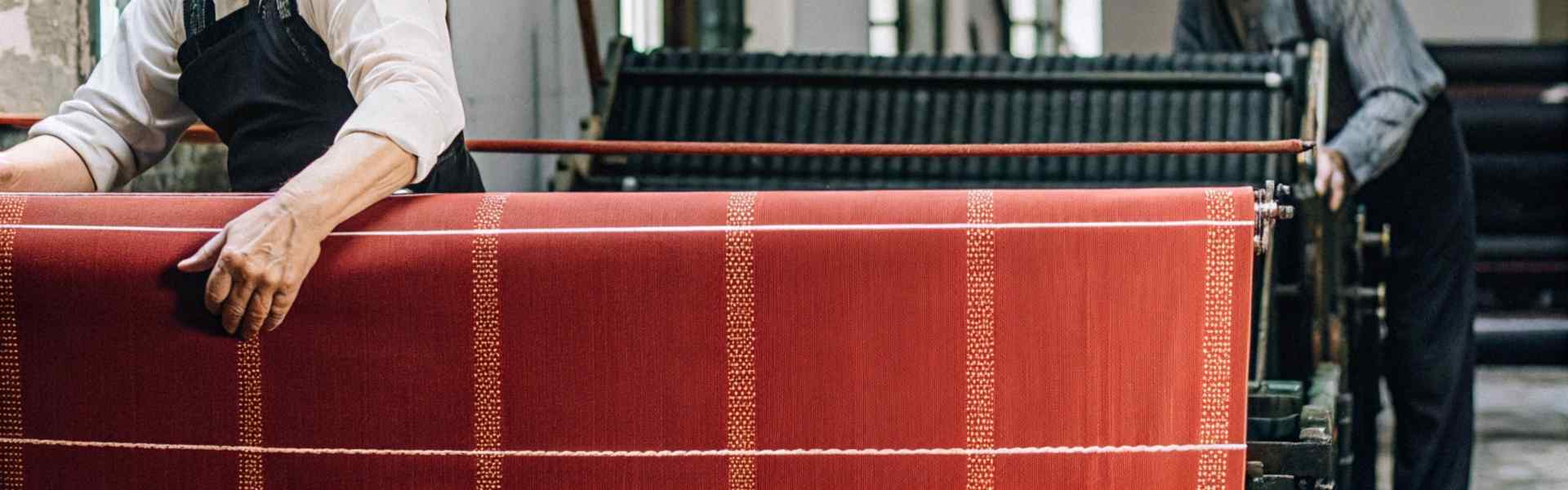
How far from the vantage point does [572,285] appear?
51.1 inches

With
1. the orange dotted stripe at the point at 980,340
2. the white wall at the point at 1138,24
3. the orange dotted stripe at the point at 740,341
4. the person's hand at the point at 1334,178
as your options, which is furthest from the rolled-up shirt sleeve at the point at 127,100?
the white wall at the point at 1138,24

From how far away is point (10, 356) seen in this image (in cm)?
137

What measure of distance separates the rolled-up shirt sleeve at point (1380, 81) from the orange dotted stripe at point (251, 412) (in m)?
2.18

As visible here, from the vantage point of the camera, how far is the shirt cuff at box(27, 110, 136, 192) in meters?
1.71

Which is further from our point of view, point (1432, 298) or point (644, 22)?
point (644, 22)

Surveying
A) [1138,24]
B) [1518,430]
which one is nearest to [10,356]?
[1518,430]

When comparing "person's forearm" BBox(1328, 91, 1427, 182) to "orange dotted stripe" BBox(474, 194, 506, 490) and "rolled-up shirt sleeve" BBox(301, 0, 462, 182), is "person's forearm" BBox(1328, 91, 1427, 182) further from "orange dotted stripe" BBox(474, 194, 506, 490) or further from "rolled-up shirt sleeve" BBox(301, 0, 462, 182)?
"orange dotted stripe" BBox(474, 194, 506, 490)

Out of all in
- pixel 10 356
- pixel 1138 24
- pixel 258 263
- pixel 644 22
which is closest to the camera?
pixel 258 263

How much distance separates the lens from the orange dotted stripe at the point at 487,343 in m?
1.30

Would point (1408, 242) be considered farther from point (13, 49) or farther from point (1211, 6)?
point (13, 49)

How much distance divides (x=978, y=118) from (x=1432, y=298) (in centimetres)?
96

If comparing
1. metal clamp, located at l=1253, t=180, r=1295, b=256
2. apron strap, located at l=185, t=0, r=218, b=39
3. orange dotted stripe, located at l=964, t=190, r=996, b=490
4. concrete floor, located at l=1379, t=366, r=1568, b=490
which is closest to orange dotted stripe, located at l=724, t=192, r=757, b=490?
orange dotted stripe, located at l=964, t=190, r=996, b=490

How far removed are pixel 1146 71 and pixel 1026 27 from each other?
10297mm

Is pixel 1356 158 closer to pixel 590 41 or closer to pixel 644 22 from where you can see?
pixel 590 41
